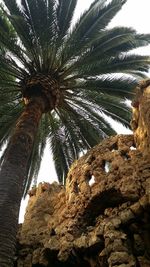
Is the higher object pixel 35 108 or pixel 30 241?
pixel 35 108

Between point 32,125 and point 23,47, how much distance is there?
10.2 ft

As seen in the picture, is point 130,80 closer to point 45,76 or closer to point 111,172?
point 45,76

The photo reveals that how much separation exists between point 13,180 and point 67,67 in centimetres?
512

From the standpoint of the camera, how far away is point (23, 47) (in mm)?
12766

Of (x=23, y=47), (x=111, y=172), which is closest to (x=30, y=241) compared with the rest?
(x=111, y=172)

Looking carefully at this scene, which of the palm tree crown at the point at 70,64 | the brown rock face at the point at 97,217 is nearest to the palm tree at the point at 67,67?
the palm tree crown at the point at 70,64

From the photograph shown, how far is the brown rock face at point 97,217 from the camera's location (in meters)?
8.34

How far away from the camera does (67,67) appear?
13094 mm

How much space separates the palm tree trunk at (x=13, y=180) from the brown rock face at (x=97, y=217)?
4.41ft

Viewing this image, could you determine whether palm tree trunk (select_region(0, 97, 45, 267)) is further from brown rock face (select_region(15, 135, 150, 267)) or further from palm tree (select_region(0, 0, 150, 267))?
brown rock face (select_region(15, 135, 150, 267))

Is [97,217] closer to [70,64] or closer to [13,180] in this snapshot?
[13,180]

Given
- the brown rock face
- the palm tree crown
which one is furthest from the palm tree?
the brown rock face

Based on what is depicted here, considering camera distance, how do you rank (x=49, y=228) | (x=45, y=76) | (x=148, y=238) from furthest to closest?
1. (x=45, y=76)
2. (x=49, y=228)
3. (x=148, y=238)

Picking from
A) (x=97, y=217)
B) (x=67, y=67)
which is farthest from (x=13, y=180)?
(x=67, y=67)
